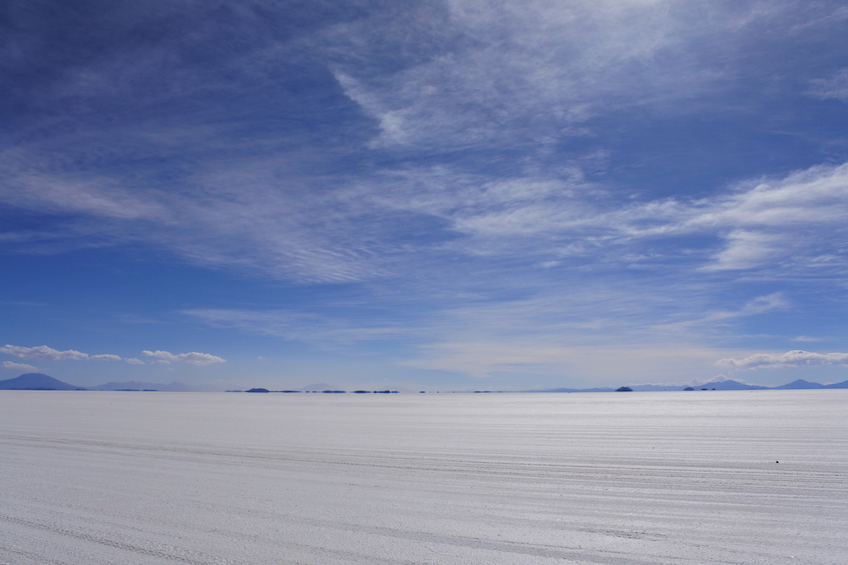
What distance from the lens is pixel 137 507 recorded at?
7734mm

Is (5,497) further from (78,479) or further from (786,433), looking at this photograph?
(786,433)

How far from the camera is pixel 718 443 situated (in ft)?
50.1

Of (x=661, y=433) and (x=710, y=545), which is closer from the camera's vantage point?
(x=710, y=545)

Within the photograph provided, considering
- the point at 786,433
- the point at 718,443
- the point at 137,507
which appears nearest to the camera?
the point at 137,507

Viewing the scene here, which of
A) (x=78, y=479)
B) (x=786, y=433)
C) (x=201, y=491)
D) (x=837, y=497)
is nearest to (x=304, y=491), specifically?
(x=201, y=491)

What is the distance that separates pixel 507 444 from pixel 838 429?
1439cm

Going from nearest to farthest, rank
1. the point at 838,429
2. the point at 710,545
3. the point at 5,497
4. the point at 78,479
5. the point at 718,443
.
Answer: the point at 710,545 → the point at 5,497 → the point at 78,479 → the point at 718,443 → the point at 838,429

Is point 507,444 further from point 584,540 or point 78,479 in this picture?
point 78,479

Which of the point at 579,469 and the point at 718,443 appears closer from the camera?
the point at 579,469

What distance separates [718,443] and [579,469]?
746 cm

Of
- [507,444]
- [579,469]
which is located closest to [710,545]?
[579,469]

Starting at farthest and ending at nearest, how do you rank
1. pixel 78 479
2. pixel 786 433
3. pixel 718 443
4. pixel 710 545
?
pixel 786 433 → pixel 718 443 → pixel 78 479 → pixel 710 545

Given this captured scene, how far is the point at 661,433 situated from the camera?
18641 mm

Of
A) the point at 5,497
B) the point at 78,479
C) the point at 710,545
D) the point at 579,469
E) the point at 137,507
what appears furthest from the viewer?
the point at 579,469
